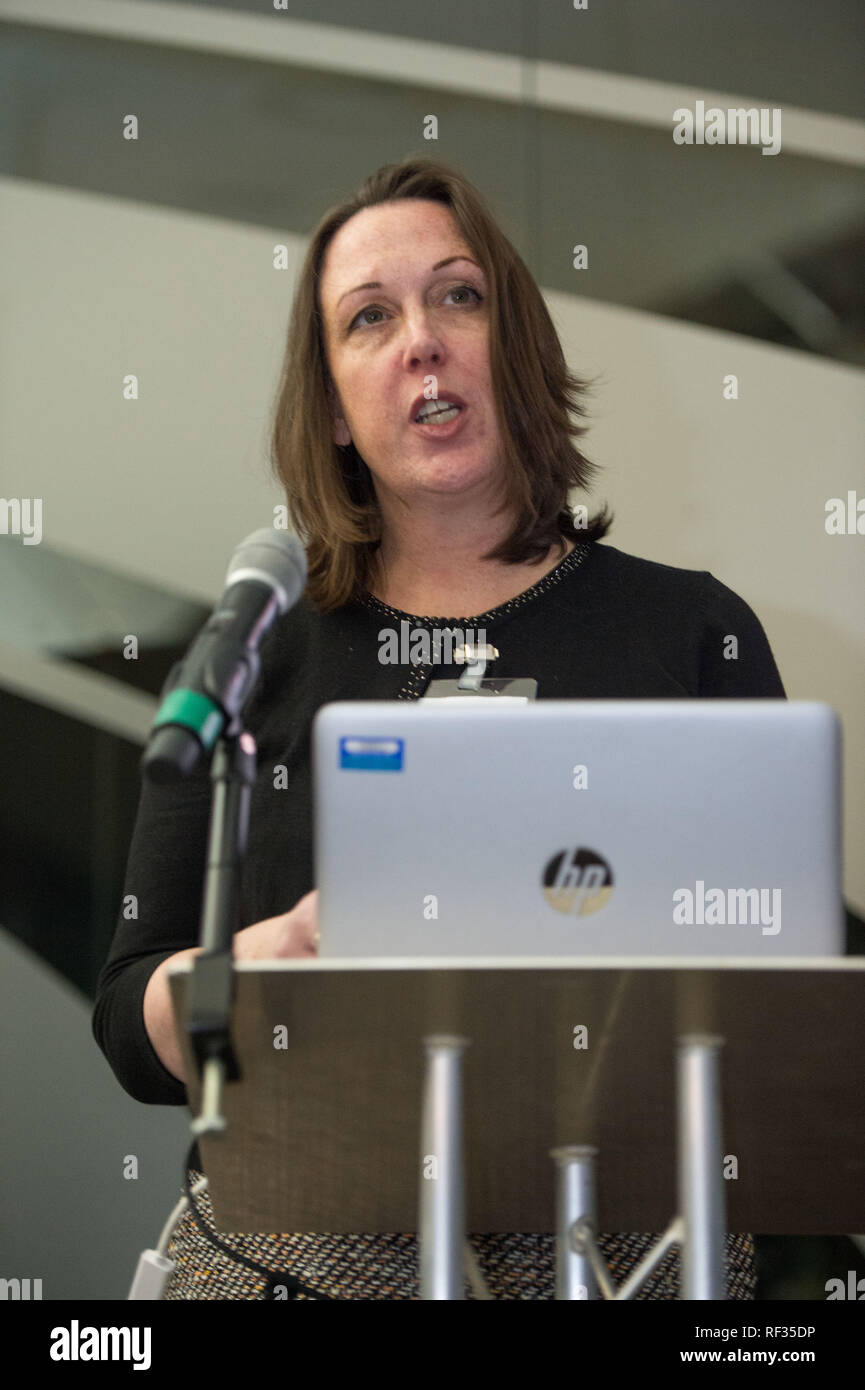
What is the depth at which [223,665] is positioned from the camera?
3.66 feet

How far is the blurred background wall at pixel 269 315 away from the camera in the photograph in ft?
10.5

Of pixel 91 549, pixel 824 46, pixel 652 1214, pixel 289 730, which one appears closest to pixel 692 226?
pixel 824 46

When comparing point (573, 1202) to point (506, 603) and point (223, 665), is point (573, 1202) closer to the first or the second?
point (223, 665)

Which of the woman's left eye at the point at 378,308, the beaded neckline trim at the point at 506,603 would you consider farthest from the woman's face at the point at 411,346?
the beaded neckline trim at the point at 506,603

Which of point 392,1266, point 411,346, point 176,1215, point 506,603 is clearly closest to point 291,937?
point 392,1266

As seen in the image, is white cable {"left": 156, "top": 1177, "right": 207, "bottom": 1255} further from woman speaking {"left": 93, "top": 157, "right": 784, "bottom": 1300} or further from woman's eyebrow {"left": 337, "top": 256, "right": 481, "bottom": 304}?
woman's eyebrow {"left": 337, "top": 256, "right": 481, "bottom": 304}

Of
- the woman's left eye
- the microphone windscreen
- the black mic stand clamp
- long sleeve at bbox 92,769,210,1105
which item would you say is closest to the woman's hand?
the black mic stand clamp

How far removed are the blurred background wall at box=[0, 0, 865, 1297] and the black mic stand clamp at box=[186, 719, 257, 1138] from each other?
2.11 meters

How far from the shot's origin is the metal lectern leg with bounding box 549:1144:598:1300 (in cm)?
137

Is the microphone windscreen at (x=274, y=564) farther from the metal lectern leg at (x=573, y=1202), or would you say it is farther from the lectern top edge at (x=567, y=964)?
the metal lectern leg at (x=573, y=1202)
